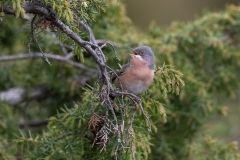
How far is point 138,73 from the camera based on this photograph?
3344 mm

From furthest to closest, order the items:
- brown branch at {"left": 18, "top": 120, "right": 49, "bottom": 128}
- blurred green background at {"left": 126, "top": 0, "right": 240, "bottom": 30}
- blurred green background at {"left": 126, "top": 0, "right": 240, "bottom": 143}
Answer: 1. blurred green background at {"left": 126, "top": 0, "right": 240, "bottom": 30}
2. blurred green background at {"left": 126, "top": 0, "right": 240, "bottom": 143}
3. brown branch at {"left": 18, "top": 120, "right": 49, "bottom": 128}

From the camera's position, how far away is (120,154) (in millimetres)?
2906

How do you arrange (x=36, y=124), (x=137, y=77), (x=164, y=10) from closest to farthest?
(x=137, y=77) < (x=36, y=124) < (x=164, y=10)

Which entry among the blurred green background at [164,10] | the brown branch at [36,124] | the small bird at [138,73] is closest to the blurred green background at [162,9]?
the blurred green background at [164,10]

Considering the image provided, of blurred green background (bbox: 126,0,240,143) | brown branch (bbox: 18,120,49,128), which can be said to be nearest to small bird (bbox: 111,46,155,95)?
brown branch (bbox: 18,120,49,128)

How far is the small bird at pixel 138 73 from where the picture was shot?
320 cm

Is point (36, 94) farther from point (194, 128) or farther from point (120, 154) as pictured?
point (120, 154)

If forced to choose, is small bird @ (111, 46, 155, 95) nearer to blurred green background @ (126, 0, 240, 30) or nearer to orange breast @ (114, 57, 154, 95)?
orange breast @ (114, 57, 154, 95)

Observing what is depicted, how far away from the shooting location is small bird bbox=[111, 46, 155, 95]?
3201 mm

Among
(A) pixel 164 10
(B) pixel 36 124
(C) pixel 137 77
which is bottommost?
(B) pixel 36 124

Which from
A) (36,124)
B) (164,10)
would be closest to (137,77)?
(36,124)

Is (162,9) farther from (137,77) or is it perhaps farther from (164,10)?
(137,77)

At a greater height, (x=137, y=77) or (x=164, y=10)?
(x=164, y=10)

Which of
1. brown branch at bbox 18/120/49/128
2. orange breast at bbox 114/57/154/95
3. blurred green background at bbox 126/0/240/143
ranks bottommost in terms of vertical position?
brown branch at bbox 18/120/49/128
